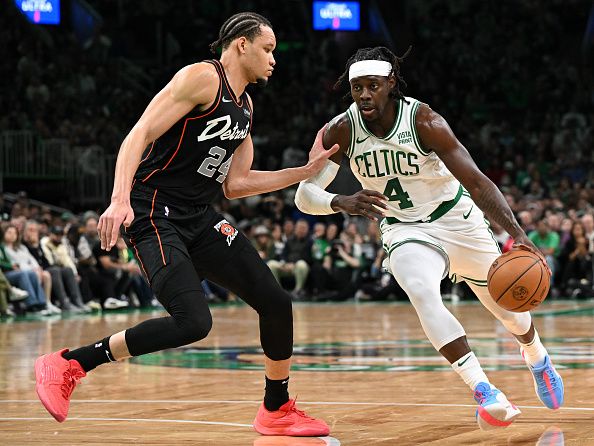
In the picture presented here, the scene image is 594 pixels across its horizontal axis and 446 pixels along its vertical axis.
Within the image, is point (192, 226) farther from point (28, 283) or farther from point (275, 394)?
point (28, 283)

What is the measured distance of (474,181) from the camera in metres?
5.38

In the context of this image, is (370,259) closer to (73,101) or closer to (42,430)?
(73,101)

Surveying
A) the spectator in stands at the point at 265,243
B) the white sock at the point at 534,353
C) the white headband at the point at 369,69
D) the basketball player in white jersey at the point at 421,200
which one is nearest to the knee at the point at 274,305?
the basketball player in white jersey at the point at 421,200

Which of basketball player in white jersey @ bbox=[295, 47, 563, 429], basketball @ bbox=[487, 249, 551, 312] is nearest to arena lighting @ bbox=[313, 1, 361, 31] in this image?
basketball player in white jersey @ bbox=[295, 47, 563, 429]

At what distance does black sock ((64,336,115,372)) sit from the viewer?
5.07 m

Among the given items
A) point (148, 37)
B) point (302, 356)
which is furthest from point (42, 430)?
point (148, 37)

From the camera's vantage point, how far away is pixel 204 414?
5832 mm

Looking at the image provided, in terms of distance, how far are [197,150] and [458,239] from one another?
145cm

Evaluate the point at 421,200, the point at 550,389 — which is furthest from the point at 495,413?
the point at 421,200

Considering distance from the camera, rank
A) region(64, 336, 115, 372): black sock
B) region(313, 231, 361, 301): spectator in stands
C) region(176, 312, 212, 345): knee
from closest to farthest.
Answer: region(176, 312, 212, 345): knee
region(64, 336, 115, 372): black sock
region(313, 231, 361, 301): spectator in stands

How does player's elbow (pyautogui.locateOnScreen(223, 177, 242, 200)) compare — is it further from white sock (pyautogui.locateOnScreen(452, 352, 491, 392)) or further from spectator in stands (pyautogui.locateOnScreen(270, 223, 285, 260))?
spectator in stands (pyautogui.locateOnScreen(270, 223, 285, 260))

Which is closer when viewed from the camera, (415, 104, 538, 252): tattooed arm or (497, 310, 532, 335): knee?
(415, 104, 538, 252): tattooed arm

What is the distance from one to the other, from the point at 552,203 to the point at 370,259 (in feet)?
11.1

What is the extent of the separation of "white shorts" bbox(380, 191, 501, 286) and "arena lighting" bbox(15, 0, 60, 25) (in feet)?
63.1
